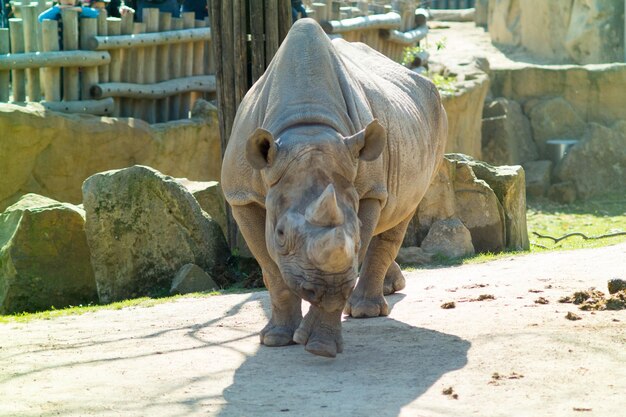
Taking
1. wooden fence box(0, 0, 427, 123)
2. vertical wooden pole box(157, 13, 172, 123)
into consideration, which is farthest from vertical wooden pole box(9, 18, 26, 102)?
vertical wooden pole box(157, 13, 172, 123)

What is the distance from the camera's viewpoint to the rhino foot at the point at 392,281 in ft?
30.1

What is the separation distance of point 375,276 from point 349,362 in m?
1.71

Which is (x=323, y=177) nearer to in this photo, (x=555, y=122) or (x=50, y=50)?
(x=50, y=50)

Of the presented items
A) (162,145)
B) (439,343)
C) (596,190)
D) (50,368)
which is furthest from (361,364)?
(596,190)

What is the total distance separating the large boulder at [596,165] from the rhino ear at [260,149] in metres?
11.6

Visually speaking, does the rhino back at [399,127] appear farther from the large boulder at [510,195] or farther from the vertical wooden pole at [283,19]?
the large boulder at [510,195]

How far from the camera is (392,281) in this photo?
30.1 ft

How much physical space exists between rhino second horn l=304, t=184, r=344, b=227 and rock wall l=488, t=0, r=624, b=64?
53.4 feet

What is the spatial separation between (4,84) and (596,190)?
8916 mm

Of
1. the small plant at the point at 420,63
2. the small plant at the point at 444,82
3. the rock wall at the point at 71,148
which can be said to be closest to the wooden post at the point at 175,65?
the rock wall at the point at 71,148

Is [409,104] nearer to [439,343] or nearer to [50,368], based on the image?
[439,343]

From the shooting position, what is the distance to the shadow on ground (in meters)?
5.80

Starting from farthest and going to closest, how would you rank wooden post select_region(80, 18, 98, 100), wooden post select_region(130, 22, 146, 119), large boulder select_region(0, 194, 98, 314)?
wooden post select_region(130, 22, 146, 119) < wooden post select_region(80, 18, 98, 100) < large boulder select_region(0, 194, 98, 314)

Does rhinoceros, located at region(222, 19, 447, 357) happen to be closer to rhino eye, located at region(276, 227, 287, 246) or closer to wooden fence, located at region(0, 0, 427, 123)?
rhino eye, located at region(276, 227, 287, 246)
